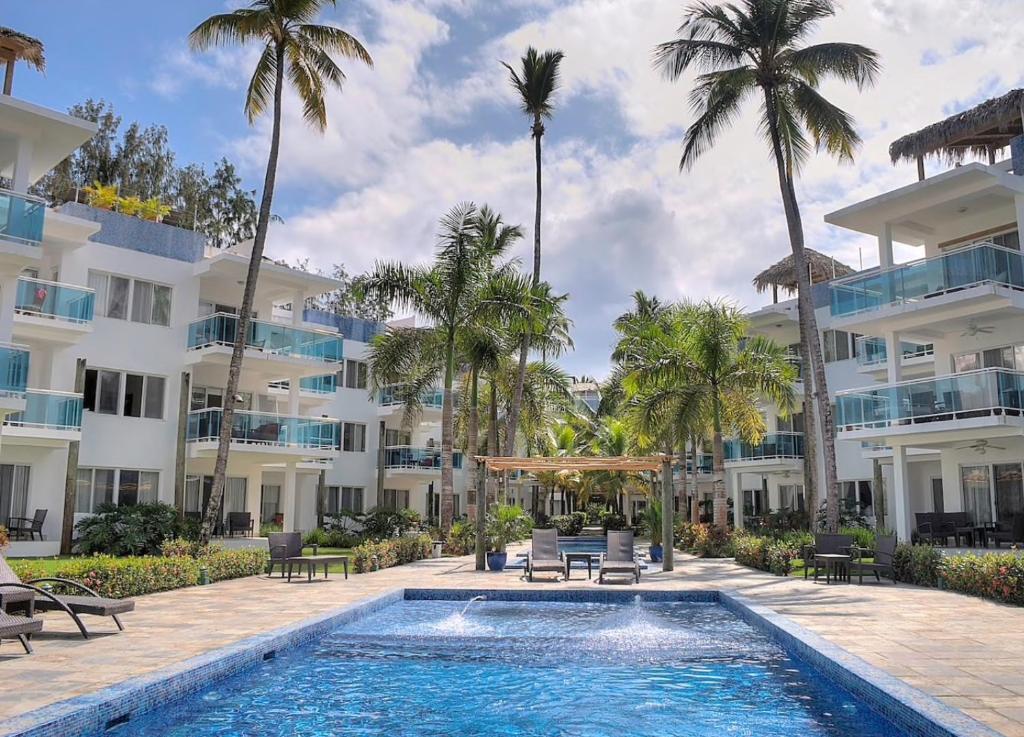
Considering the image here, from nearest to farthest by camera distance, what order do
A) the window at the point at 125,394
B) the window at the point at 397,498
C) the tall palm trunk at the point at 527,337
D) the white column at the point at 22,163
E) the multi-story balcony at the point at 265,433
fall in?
the white column at the point at 22,163, the window at the point at 125,394, the multi-story balcony at the point at 265,433, the tall palm trunk at the point at 527,337, the window at the point at 397,498

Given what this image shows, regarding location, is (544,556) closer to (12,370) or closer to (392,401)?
(12,370)

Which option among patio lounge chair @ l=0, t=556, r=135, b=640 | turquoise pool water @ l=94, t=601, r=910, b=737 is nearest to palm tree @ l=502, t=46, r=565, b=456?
turquoise pool water @ l=94, t=601, r=910, b=737

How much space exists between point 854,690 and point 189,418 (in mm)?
21641

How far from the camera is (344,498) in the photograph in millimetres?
36281

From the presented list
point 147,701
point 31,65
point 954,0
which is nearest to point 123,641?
point 147,701

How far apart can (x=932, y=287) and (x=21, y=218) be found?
21.1 meters

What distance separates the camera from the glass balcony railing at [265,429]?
81.8 ft

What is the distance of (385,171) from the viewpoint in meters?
20.3

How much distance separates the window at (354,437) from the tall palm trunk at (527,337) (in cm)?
1011

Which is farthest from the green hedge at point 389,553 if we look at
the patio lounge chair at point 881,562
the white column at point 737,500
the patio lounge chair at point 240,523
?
the white column at point 737,500

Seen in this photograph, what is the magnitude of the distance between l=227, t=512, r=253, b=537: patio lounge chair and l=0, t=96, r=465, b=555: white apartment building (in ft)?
2.56

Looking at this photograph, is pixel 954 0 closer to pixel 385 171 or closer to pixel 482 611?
pixel 385 171

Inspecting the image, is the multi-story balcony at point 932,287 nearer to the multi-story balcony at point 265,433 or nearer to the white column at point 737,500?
the white column at point 737,500

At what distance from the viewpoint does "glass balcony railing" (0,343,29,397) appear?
1725 centimetres
